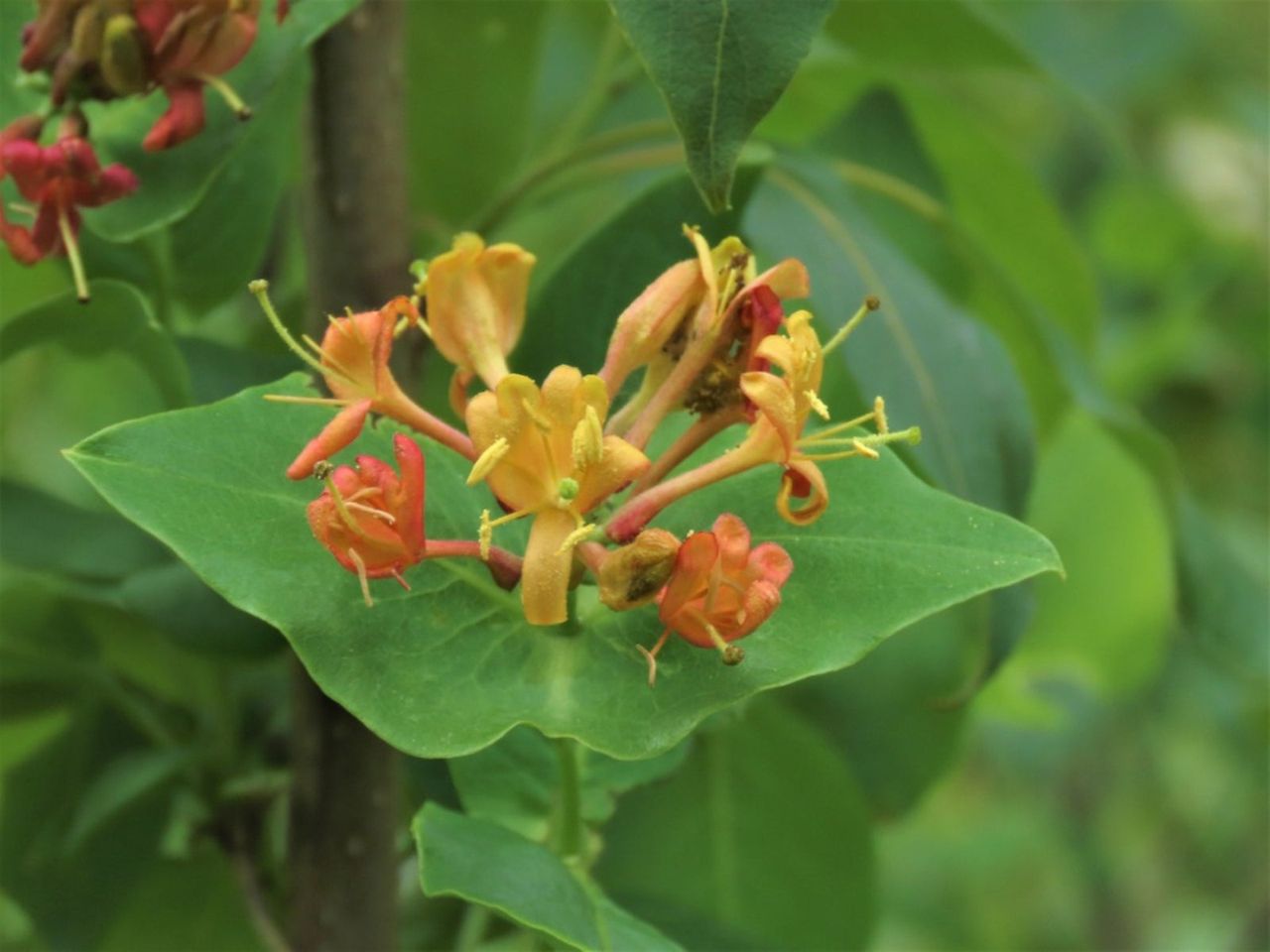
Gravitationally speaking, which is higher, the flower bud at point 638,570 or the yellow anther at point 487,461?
the yellow anther at point 487,461

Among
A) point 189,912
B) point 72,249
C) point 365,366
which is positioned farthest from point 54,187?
point 189,912

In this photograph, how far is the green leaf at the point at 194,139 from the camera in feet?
1.89

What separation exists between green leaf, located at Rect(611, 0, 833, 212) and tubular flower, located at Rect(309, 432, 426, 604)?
0.11m

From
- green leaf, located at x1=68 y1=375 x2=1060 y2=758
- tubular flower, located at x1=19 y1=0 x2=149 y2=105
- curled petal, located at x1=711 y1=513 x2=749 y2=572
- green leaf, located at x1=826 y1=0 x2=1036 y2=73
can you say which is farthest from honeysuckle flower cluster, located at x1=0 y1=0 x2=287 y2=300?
Result: green leaf, located at x1=826 y1=0 x2=1036 y2=73

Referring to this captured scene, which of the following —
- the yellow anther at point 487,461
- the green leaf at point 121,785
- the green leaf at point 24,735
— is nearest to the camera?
the yellow anther at point 487,461

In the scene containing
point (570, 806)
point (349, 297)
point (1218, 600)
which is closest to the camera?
point (570, 806)

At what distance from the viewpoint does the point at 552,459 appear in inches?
19.0

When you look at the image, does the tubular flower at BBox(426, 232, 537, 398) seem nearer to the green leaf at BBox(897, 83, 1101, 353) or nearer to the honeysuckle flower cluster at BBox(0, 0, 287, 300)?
the honeysuckle flower cluster at BBox(0, 0, 287, 300)

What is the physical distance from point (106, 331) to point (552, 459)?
20cm

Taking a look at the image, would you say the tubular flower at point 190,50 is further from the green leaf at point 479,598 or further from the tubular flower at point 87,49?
the green leaf at point 479,598

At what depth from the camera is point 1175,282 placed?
162 cm

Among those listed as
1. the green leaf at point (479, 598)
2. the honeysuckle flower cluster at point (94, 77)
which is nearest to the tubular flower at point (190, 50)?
the honeysuckle flower cluster at point (94, 77)

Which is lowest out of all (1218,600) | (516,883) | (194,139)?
(1218,600)

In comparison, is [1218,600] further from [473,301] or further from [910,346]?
[473,301]
